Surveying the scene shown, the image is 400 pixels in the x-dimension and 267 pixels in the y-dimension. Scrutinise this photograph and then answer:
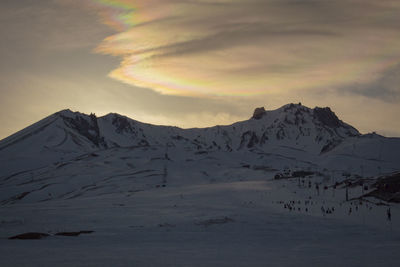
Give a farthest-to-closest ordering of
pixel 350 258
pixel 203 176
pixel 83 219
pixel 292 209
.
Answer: pixel 203 176, pixel 292 209, pixel 83 219, pixel 350 258

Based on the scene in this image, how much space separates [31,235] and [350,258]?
1878 cm

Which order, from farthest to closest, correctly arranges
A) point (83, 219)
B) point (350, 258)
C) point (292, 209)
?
point (292, 209), point (83, 219), point (350, 258)

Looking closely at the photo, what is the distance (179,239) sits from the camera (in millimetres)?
25969

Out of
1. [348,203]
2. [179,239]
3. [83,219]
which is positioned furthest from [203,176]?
[179,239]

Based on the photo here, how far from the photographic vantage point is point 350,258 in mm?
18859

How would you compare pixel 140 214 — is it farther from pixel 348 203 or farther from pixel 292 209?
pixel 348 203

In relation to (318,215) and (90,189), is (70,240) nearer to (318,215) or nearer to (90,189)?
(318,215)

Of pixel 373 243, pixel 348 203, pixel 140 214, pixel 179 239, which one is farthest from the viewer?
pixel 348 203

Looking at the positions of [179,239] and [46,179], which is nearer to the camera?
[179,239]

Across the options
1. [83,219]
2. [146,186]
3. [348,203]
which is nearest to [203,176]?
[146,186]

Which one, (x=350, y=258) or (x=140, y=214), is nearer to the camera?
(x=350, y=258)

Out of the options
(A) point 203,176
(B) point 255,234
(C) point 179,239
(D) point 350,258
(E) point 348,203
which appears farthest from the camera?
(A) point 203,176

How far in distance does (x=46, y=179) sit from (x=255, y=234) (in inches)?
4552

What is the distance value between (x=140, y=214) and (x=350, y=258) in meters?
22.9
